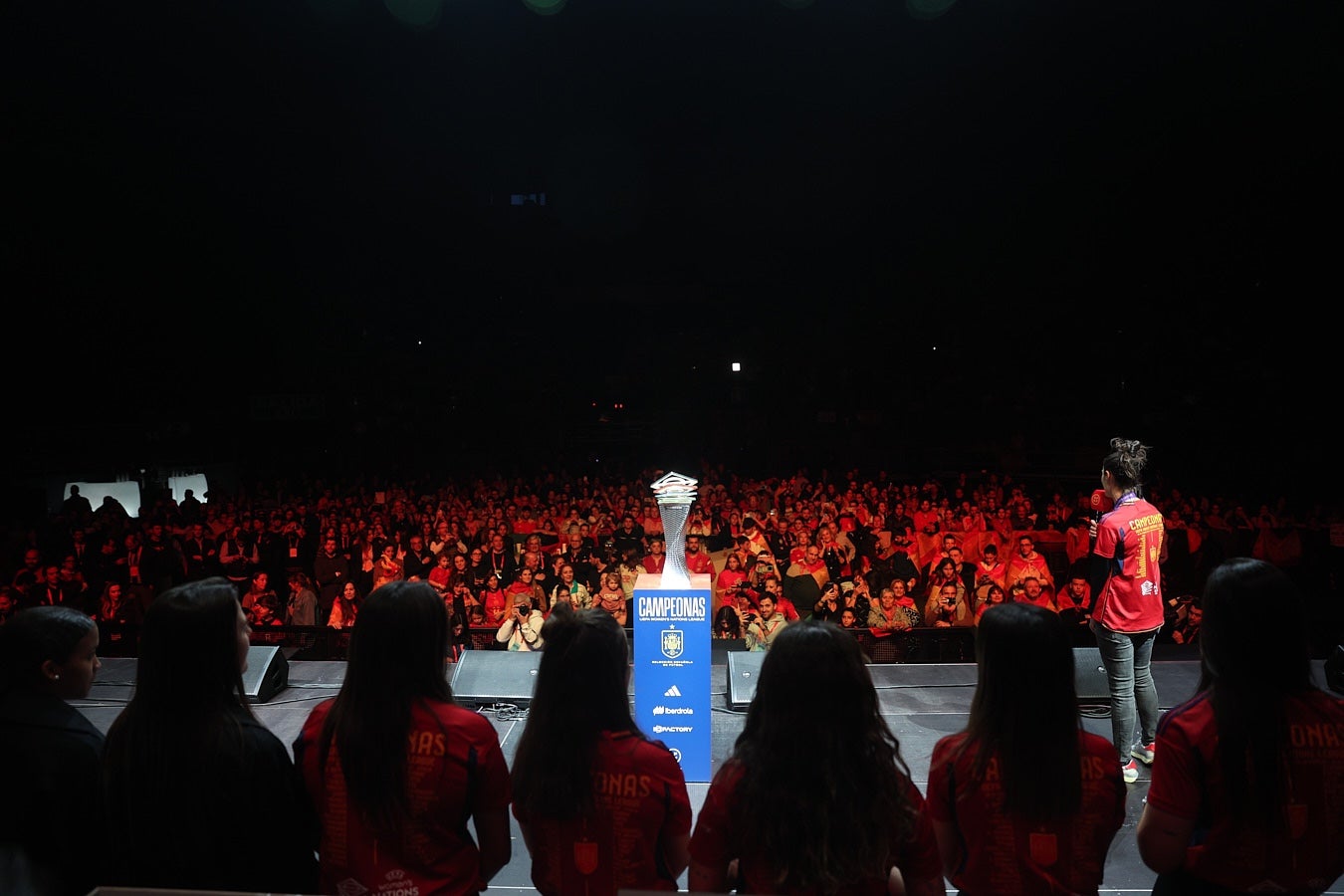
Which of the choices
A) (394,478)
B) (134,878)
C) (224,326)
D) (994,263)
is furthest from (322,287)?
(134,878)

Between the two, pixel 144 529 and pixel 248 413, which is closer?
pixel 144 529

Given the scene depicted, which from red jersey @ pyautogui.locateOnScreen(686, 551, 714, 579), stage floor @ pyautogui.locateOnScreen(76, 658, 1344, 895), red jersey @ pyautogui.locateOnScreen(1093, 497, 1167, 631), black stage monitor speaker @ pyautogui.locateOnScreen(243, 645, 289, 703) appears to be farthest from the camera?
red jersey @ pyautogui.locateOnScreen(686, 551, 714, 579)

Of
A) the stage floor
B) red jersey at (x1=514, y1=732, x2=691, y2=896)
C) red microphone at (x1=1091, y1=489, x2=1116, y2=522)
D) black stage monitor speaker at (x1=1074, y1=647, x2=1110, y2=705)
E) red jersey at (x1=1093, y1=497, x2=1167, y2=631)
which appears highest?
red microphone at (x1=1091, y1=489, x2=1116, y2=522)

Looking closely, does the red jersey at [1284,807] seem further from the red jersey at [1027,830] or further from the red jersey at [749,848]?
the red jersey at [749,848]

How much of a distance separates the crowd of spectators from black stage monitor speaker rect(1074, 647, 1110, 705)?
137 cm

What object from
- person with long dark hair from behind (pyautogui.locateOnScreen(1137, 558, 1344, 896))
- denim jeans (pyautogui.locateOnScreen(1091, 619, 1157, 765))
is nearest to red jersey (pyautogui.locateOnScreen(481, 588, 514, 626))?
denim jeans (pyautogui.locateOnScreen(1091, 619, 1157, 765))

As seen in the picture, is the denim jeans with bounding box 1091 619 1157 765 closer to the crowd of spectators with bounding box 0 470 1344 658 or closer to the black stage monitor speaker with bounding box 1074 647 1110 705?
the black stage monitor speaker with bounding box 1074 647 1110 705

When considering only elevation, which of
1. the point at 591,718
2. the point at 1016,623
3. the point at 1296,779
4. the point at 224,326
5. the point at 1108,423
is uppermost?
the point at 224,326

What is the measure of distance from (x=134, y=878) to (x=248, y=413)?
62.6 ft

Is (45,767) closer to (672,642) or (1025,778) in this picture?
(1025,778)

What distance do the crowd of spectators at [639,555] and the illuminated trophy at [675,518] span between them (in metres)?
1.54

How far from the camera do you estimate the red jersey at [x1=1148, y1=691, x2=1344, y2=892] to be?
5.77 feet

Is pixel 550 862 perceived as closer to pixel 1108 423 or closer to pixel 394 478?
Answer: pixel 394 478

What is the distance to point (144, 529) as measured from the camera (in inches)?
373
